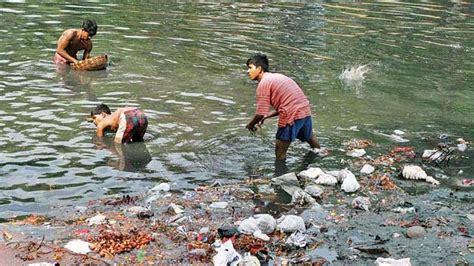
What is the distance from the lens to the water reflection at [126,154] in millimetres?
8758

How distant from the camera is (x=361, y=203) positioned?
7.34m

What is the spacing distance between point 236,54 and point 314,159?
23.9 ft

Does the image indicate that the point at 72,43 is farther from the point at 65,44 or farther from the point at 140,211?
the point at 140,211

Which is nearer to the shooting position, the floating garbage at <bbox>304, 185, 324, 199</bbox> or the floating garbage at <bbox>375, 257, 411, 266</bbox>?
the floating garbage at <bbox>375, 257, 411, 266</bbox>

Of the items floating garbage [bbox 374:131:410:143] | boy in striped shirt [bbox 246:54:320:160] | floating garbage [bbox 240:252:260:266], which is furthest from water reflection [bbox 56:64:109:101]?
floating garbage [bbox 240:252:260:266]

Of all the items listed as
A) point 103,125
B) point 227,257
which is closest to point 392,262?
point 227,257

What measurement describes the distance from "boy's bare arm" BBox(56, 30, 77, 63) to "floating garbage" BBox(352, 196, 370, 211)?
8746mm

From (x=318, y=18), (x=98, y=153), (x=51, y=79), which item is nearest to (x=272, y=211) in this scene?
(x=98, y=153)

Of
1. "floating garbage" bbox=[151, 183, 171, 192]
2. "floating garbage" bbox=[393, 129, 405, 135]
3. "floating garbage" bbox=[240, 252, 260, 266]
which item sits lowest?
"floating garbage" bbox=[151, 183, 171, 192]

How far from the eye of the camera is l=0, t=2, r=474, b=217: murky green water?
8609 millimetres

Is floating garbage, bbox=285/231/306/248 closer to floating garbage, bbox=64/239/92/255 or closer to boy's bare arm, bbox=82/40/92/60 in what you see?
floating garbage, bbox=64/239/92/255

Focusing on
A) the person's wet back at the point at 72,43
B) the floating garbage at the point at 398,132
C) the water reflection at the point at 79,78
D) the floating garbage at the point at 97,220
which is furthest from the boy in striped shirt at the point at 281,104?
the person's wet back at the point at 72,43

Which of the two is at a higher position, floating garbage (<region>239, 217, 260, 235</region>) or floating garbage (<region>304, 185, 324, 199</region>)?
floating garbage (<region>239, 217, 260, 235</region>)

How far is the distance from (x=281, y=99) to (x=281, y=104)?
76 mm
